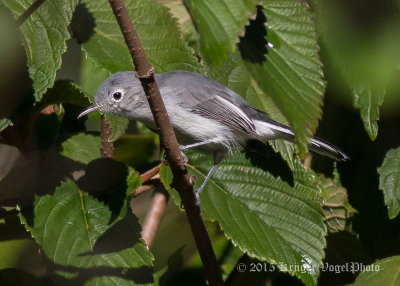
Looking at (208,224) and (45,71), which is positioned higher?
(45,71)

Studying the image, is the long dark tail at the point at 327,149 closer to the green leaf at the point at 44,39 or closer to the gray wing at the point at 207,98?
the gray wing at the point at 207,98

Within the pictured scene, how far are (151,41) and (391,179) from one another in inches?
31.5

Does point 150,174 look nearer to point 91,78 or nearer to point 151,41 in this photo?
point 151,41

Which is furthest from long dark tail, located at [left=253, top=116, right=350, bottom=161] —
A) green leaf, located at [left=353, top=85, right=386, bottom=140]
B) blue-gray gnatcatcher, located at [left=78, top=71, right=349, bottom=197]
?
green leaf, located at [left=353, top=85, right=386, bottom=140]

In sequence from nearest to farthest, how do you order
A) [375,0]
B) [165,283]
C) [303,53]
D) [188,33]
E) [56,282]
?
[303,53] → [375,0] → [56,282] → [165,283] → [188,33]

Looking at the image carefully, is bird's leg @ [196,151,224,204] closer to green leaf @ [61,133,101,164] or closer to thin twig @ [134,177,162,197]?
thin twig @ [134,177,162,197]

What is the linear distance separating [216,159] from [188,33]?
18.3 inches

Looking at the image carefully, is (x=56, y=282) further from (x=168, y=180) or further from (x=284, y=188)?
(x=284, y=188)

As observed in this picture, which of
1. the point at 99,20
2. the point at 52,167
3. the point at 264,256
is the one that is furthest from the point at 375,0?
the point at 52,167

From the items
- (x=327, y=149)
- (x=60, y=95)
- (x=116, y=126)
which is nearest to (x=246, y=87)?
(x=327, y=149)

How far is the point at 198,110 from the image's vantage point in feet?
6.05

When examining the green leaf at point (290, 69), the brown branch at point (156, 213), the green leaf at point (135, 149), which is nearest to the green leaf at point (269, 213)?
the brown branch at point (156, 213)

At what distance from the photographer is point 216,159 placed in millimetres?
1762

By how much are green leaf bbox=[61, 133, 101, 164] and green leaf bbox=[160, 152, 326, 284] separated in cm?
30
